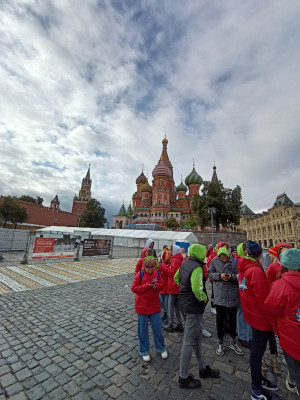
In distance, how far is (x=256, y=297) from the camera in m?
2.42

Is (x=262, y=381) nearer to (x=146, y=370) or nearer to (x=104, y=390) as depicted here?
(x=146, y=370)

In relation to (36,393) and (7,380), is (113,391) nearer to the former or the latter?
(36,393)

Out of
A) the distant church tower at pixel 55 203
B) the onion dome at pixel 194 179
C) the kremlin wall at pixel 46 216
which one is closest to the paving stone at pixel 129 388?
the kremlin wall at pixel 46 216

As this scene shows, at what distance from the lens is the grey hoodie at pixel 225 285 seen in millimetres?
3541

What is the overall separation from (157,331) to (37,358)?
1980 millimetres

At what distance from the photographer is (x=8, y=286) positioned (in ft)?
21.9

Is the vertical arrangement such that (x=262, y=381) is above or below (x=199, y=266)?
below

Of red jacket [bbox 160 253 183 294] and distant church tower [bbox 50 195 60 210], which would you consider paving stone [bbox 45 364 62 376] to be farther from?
distant church tower [bbox 50 195 60 210]

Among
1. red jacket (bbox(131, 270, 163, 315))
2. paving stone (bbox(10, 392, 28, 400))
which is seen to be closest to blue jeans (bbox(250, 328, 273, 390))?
red jacket (bbox(131, 270, 163, 315))

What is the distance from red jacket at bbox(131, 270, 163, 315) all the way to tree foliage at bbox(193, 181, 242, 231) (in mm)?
29871

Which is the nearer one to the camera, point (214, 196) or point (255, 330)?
point (255, 330)

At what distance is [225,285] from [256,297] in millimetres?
1307

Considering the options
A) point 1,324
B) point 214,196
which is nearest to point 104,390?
point 1,324

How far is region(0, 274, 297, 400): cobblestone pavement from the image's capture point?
2414 millimetres
